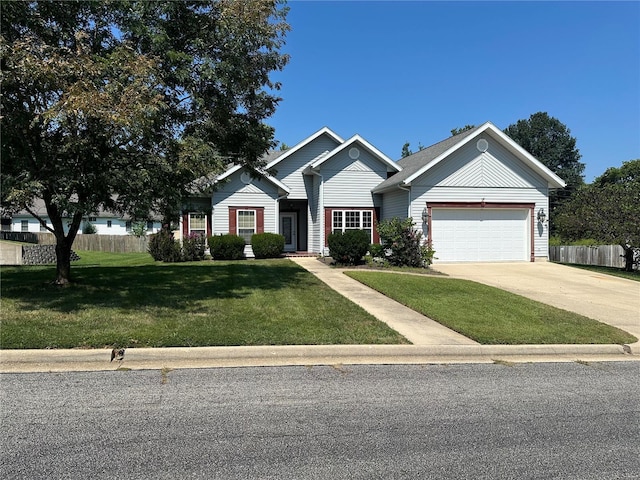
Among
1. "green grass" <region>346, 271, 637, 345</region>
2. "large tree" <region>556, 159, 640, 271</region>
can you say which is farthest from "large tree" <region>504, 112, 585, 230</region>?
"green grass" <region>346, 271, 637, 345</region>

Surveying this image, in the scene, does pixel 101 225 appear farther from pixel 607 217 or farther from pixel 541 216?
pixel 607 217

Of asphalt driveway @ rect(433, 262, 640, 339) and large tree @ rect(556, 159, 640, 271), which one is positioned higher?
large tree @ rect(556, 159, 640, 271)

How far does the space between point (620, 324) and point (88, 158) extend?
33.2ft

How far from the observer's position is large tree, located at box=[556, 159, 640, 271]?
18453 millimetres

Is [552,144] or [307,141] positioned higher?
[552,144]

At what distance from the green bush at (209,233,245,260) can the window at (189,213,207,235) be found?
4.50 ft

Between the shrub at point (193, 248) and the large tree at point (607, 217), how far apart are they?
15877mm

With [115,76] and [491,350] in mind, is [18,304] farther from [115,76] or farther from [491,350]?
[491,350]

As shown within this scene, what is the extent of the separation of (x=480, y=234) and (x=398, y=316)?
41.4 ft

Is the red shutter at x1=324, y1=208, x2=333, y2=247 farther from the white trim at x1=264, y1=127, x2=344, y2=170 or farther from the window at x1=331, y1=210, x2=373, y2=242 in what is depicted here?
the white trim at x1=264, y1=127, x2=344, y2=170

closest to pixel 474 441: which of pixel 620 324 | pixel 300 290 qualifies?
pixel 620 324

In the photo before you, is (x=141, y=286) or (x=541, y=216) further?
(x=541, y=216)

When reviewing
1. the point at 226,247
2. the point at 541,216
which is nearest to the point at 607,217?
the point at 541,216

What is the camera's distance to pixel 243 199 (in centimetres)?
2167
